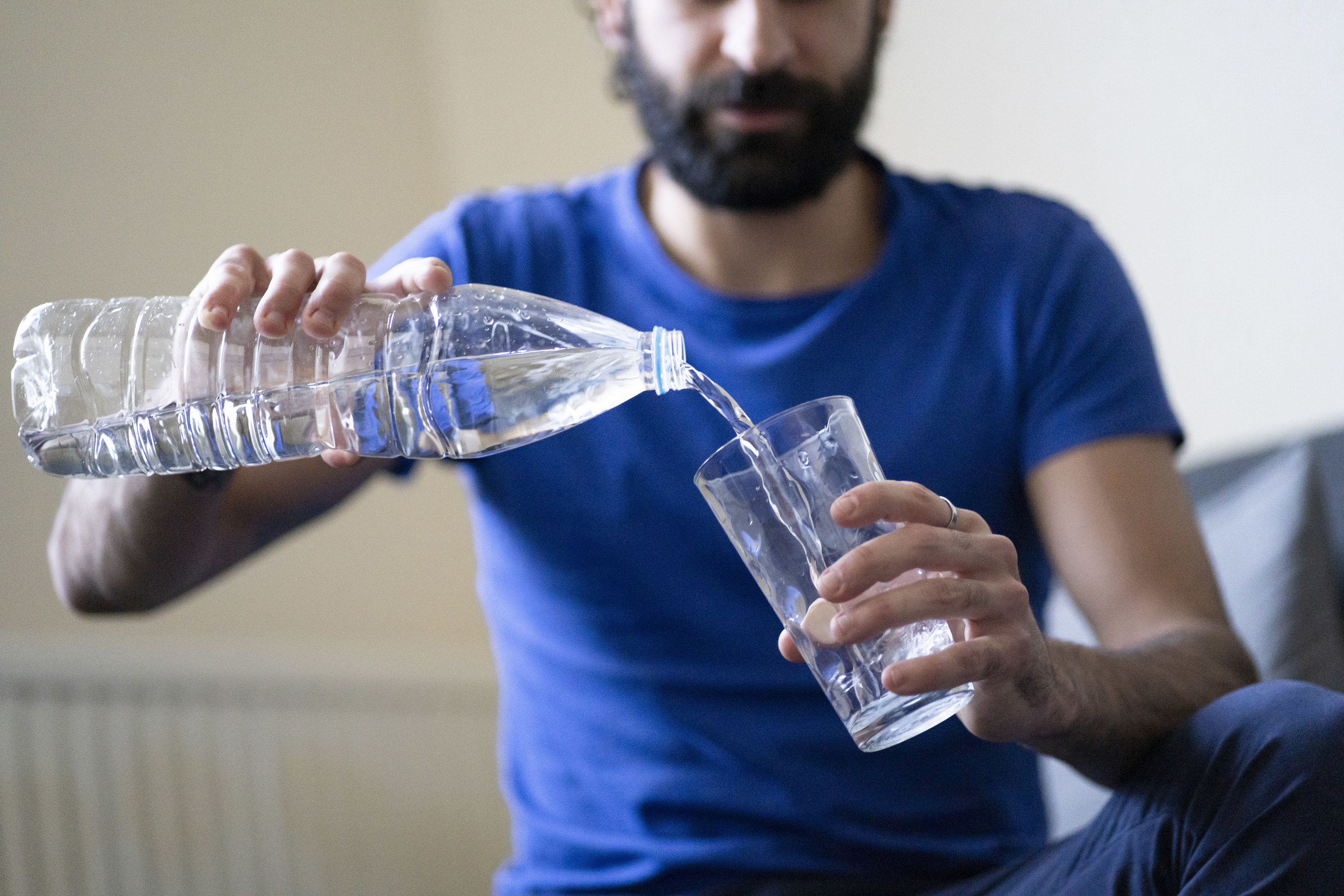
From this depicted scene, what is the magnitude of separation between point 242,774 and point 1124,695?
1515 millimetres

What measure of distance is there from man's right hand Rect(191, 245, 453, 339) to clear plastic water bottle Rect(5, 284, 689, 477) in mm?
28

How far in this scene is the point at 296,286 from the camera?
0.87 metres

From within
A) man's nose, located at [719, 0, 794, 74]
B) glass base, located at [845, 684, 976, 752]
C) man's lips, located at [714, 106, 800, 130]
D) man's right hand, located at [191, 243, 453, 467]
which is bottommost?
glass base, located at [845, 684, 976, 752]

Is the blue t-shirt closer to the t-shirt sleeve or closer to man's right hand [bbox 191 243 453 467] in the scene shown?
the t-shirt sleeve

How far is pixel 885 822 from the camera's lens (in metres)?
1.17

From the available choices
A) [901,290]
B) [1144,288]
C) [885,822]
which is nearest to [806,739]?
[885,822]

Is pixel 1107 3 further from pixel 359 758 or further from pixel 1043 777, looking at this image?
pixel 359 758

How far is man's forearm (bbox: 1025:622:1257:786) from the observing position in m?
0.88

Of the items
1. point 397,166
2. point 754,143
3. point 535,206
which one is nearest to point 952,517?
point 754,143

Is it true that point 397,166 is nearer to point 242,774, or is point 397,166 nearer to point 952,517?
Answer: point 242,774

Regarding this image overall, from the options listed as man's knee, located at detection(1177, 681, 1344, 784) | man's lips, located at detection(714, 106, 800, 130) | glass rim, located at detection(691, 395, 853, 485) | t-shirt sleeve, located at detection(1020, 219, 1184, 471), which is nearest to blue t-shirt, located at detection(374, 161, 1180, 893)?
t-shirt sleeve, located at detection(1020, 219, 1184, 471)

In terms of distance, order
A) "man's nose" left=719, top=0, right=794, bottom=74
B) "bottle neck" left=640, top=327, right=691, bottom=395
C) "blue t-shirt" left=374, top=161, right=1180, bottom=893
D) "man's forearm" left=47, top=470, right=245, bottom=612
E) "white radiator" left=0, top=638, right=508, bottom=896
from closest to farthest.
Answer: "bottle neck" left=640, top=327, right=691, bottom=395
"man's forearm" left=47, top=470, right=245, bottom=612
"blue t-shirt" left=374, top=161, right=1180, bottom=893
"man's nose" left=719, top=0, right=794, bottom=74
"white radiator" left=0, top=638, right=508, bottom=896

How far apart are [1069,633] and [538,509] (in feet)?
2.62

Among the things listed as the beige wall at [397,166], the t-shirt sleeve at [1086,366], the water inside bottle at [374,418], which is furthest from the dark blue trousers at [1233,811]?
the beige wall at [397,166]
